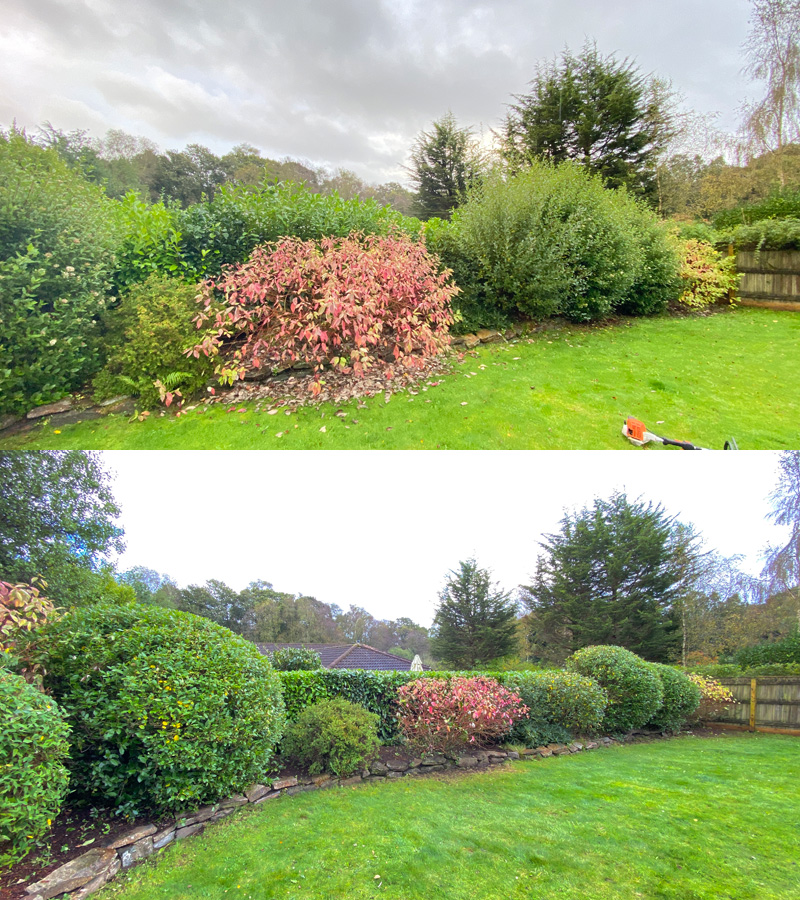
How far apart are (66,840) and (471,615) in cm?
1462

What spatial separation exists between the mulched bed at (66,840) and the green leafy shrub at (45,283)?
10.8ft

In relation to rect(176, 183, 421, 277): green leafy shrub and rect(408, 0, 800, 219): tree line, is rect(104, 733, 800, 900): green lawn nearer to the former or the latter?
rect(176, 183, 421, 277): green leafy shrub

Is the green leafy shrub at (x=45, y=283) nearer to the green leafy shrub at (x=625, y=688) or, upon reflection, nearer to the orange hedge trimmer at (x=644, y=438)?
the orange hedge trimmer at (x=644, y=438)

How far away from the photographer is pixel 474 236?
300 inches

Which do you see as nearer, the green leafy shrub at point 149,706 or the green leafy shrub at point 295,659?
the green leafy shrub at point 149,706

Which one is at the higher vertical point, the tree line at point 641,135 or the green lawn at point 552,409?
the tree line at point 641,135

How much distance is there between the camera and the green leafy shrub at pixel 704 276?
34.6 ft

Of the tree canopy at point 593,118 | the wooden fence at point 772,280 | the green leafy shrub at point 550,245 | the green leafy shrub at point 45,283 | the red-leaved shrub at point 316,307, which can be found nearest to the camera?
the green leafy shrub at point 45,283

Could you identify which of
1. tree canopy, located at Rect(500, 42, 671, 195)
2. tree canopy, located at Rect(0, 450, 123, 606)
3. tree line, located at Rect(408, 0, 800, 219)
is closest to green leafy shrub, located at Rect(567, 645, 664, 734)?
tree canopy, located at Rect(0, 450, 123, 606)

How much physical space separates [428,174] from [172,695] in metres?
15.8

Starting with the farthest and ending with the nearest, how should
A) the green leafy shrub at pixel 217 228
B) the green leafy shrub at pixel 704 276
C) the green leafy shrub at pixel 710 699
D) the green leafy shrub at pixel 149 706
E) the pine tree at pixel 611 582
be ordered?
the pine tree at pixel 611 582, the green leafy shrub at pixel 704 276, the green leafy shrub at pixel 710 699, the green leafy shrub at pixel 217 228, the green leafy shrub at pixel 149 706

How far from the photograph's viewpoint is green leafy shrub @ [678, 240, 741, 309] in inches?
415

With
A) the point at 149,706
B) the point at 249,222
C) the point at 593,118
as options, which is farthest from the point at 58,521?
the point at 593,118

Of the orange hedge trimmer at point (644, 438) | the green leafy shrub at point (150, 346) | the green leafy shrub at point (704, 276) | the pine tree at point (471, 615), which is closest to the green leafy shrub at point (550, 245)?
the green leafy shrub at point (704, 276)
